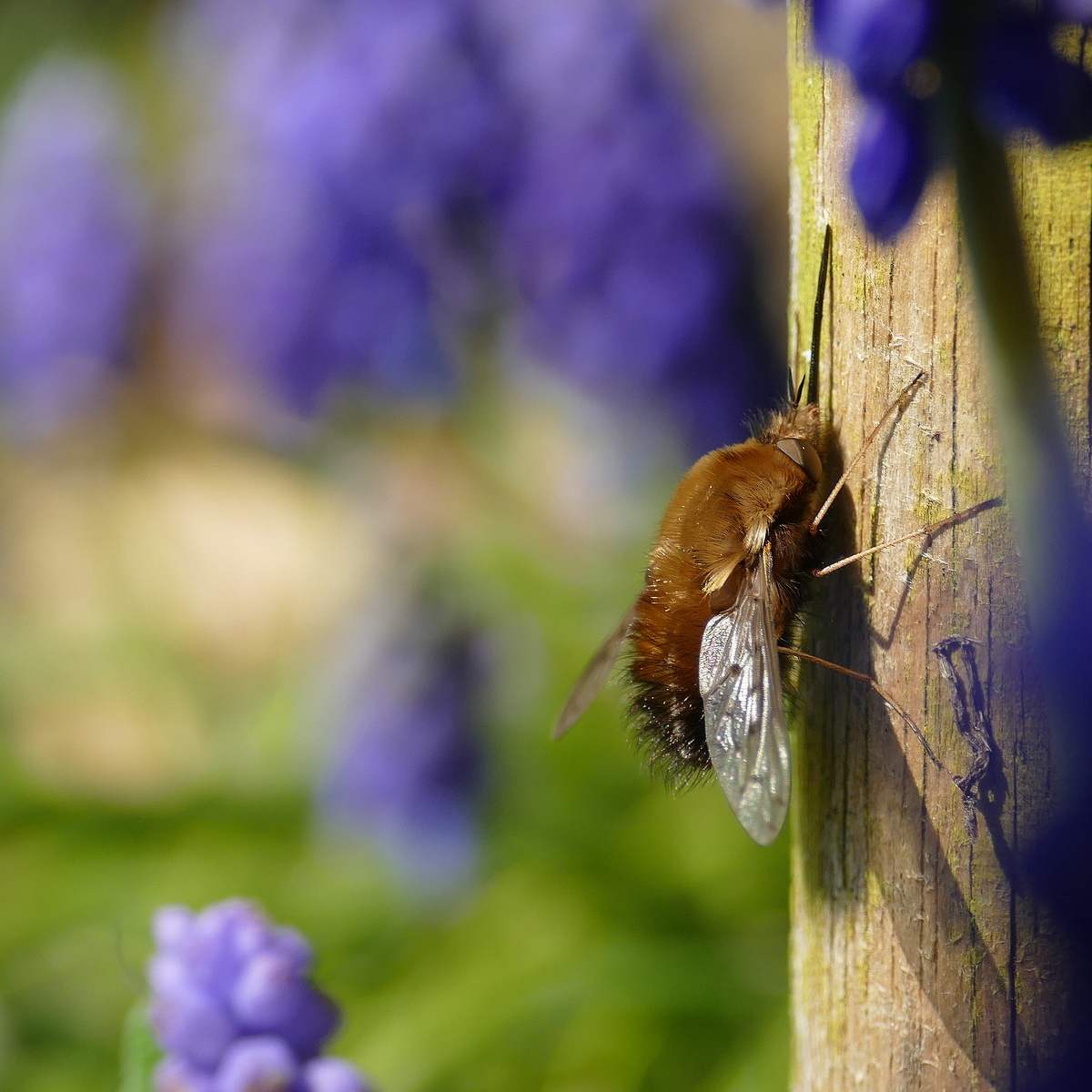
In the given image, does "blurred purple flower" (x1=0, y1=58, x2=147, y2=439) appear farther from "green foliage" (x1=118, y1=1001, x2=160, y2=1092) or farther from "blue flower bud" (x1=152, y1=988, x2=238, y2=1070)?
"blue flower bud" (x1=152, y1=988, x2=238, y2=1070)

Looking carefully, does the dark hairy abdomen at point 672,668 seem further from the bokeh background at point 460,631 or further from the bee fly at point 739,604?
the bokeh background at point 460,631

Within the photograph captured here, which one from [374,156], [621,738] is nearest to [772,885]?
[621,738]

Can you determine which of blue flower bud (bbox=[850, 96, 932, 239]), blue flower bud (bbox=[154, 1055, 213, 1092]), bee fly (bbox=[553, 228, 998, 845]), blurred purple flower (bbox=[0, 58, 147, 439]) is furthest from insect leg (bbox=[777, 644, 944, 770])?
blurred purple flower (bbox=[0, 58, 147, 439])

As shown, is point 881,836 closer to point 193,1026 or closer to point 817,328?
point 817,328

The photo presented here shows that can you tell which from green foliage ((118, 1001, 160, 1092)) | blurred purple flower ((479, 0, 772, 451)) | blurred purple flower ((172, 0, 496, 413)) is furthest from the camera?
blurred purple flower ((172, 0, 496, 413))

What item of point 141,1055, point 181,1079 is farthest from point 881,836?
point 141,1055

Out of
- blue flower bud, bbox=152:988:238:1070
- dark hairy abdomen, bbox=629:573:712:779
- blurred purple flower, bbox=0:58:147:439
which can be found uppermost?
blurred purple flower, bbox=0:58:147:439
